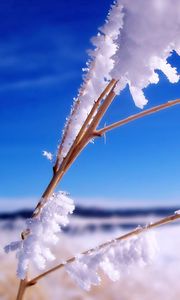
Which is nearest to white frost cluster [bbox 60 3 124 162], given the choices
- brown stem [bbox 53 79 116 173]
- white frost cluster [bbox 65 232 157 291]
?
brown stem [bbox 53 79 116 173]

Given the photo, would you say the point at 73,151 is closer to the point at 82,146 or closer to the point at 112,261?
the point at 82,146

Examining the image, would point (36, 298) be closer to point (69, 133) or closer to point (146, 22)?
point (69, 133)

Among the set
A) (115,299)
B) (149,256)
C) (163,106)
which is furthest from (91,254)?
(115,299)

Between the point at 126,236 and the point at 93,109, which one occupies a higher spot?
the point at 93,109

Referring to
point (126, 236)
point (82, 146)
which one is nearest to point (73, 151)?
point (82, 146)

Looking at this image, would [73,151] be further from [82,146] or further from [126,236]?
[126,236]

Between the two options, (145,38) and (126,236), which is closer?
(145,38)

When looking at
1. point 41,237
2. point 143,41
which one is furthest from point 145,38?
point 41,237
